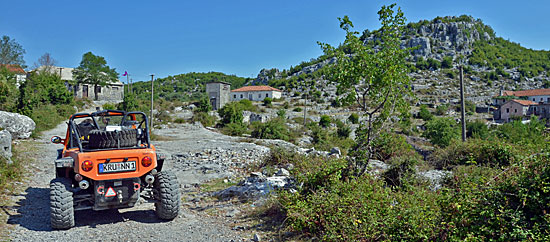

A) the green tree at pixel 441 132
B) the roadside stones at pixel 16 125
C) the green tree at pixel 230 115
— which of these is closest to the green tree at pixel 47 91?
the green tree at pixel 230 115

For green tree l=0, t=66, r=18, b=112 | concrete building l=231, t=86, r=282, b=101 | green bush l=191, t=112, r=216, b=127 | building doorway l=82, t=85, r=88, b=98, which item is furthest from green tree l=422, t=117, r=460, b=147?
concrete building l=231, t=86, r=282, b=101

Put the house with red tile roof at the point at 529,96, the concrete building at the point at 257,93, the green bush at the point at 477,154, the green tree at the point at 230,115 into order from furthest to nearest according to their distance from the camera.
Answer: the concrete building at the point at 257,93
the house with red tile roof at the point at 529,96
the green tree at the point at 230,115
the green bush at the point at 477,154

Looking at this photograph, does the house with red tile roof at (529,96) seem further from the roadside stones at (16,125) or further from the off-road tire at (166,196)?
the off-road tire at (166,196)

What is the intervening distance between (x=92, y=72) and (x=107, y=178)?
54.5 m

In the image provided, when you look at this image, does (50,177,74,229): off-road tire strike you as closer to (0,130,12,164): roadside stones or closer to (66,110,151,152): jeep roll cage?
(66,110,151,152): jeep roll cage

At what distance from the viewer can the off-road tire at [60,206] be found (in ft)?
19.5

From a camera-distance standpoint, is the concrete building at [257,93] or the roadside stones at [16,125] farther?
the concrete building at [257,93]

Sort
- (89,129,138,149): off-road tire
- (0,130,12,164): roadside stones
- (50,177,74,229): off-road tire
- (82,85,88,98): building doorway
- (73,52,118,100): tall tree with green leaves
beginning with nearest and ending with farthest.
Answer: (50,177,74,229): off-road tire
(89,129,138,149): off-road tire
(0,130,12,164): roadside stones
(73,52,118,100): tall tree with green leaves
(82,85,88,98): building doorway

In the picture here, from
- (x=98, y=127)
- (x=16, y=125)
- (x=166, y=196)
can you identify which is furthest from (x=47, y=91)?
(x=166, y=196)

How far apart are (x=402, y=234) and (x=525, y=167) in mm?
1654

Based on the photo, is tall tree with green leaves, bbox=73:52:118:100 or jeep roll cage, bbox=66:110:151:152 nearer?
jeep roll cage, bbox=66:110:151:152

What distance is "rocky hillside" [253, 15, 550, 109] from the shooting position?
89.1 meters

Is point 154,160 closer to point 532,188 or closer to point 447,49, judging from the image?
point 532,188

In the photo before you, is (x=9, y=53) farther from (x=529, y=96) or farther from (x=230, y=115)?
(x=529, y=96)
